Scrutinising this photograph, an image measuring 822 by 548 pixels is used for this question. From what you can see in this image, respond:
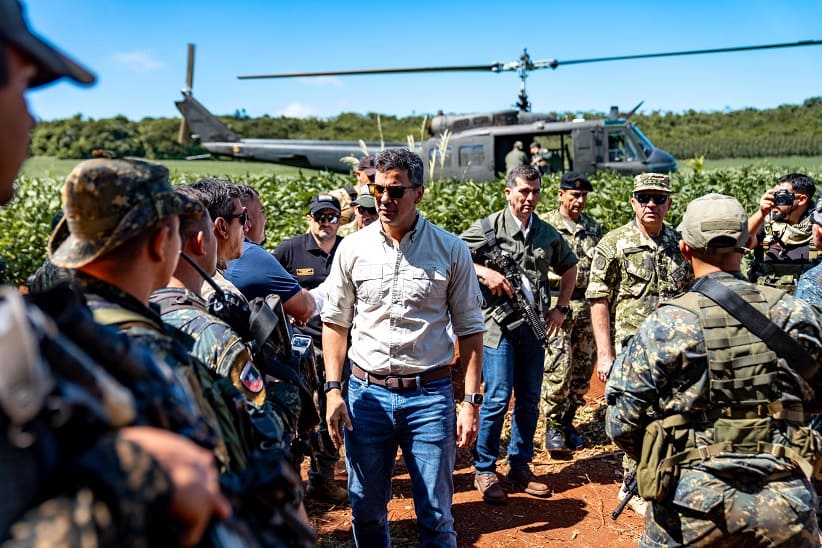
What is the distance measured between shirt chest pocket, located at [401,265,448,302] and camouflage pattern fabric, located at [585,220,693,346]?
201 cm

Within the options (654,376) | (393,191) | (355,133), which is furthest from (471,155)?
(355,133)

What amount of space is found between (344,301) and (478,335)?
0.73 metres

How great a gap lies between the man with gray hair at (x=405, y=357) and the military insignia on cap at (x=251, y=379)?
1215 mm

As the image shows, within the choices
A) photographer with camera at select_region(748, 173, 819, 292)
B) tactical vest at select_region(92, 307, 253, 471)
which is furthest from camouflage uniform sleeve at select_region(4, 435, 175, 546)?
photographer with camera at select_region(748, 173, 819, 292)

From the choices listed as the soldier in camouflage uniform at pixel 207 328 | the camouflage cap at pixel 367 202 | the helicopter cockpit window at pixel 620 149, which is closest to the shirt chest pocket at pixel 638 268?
the camouflage cap at pixel 367 202

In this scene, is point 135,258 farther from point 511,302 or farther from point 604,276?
point 604,276

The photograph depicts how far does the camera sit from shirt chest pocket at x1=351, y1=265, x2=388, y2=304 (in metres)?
3.77

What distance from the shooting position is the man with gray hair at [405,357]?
367 centimetres

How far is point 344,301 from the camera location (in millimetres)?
3932

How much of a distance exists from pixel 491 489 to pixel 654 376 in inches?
109

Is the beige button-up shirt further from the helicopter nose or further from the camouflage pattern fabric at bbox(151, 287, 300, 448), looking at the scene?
the helicopter nose

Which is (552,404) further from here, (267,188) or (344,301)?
(267,188)

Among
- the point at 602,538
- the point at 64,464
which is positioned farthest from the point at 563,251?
the point at 64,464

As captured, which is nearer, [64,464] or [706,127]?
[64,464]
